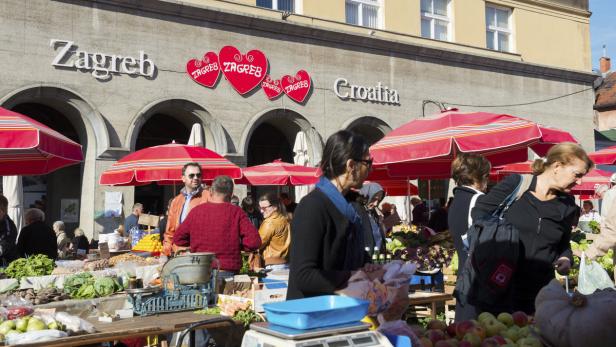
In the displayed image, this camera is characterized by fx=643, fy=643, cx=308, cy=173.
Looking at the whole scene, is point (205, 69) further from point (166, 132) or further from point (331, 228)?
point (331, 228)

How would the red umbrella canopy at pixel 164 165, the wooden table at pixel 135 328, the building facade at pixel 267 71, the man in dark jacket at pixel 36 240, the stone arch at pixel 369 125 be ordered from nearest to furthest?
the wooden table at pixel 135 328
the man in dark jacket at pixel 36 240
the red umbrella canopy at pixel 164 165
the building facade at pixel 267 71
the stone arch at pixel 369 125

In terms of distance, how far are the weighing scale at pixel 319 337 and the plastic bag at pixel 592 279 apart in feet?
5.48

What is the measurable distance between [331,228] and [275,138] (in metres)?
19.0

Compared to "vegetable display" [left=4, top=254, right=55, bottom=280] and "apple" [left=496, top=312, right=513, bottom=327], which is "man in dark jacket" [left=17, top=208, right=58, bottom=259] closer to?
"vegetable display" [left=4, top=254, right=55, bottom=280]

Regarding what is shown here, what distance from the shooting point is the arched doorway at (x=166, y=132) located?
17375 millimetres

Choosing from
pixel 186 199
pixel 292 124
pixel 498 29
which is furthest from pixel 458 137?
pixel 498 29

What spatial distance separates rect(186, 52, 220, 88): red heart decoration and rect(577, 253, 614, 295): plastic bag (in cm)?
1461

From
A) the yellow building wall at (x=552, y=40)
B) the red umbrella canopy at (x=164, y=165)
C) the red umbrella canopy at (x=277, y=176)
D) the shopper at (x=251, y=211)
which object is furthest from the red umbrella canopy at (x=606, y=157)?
the yellow building wall at (x=552, y=40)

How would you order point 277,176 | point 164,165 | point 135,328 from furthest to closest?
point 277,176, point 164,165, point 135,328

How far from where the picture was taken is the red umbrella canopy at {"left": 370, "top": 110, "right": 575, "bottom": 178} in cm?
875

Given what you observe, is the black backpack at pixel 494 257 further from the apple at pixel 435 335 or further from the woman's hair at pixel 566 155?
the apple at pixel 435 335

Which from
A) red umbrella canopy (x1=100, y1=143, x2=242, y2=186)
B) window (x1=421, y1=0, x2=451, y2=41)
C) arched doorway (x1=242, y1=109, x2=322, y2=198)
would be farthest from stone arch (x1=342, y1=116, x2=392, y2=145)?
red umbrella canopy (x1=100, y1=143, x2=242, y2=186)

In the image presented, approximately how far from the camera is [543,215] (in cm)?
436

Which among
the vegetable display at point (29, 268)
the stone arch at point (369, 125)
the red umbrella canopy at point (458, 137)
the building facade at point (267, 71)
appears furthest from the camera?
the stone arch at point (369, 125)
